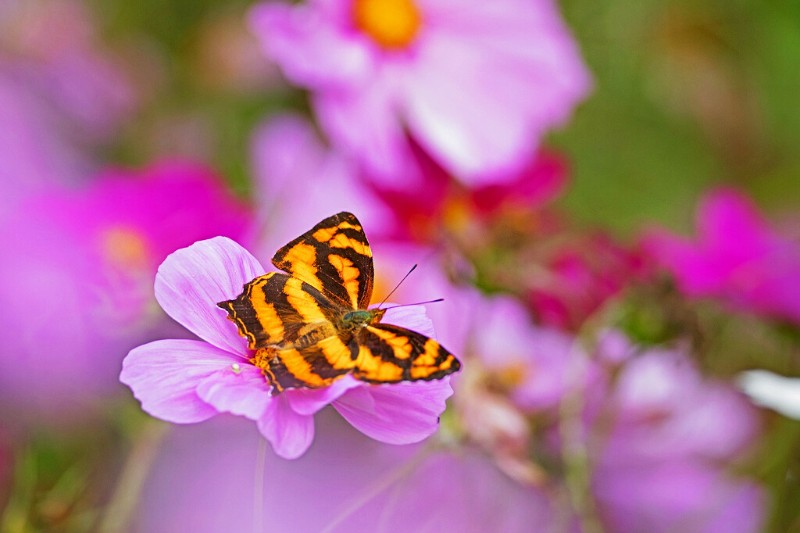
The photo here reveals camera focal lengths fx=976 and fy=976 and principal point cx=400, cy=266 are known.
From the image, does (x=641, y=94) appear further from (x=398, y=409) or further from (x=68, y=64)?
(x=398, y=409)

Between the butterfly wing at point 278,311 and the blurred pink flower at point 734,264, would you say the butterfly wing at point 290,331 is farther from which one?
the blurred pink flower at point 734,264

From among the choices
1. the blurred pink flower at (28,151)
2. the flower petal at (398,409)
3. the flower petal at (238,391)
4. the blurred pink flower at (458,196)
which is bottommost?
the blurred pink flower at (458,196)

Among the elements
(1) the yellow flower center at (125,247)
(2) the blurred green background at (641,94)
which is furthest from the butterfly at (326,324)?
(2) the blurred green background at (641,94)

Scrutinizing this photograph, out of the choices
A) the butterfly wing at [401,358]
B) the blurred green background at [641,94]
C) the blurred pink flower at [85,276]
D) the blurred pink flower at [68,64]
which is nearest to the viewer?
the butterfly wing at [401,358]

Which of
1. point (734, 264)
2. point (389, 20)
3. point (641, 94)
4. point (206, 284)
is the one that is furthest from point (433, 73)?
point (641, 94)

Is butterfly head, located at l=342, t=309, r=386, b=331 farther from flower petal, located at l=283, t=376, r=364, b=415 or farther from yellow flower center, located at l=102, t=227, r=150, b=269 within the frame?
yellow flower center, located at l=102, t=227, r=150, b=269

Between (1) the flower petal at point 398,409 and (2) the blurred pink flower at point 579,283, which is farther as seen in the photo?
(2) the blurred pink flower at point 579,283
